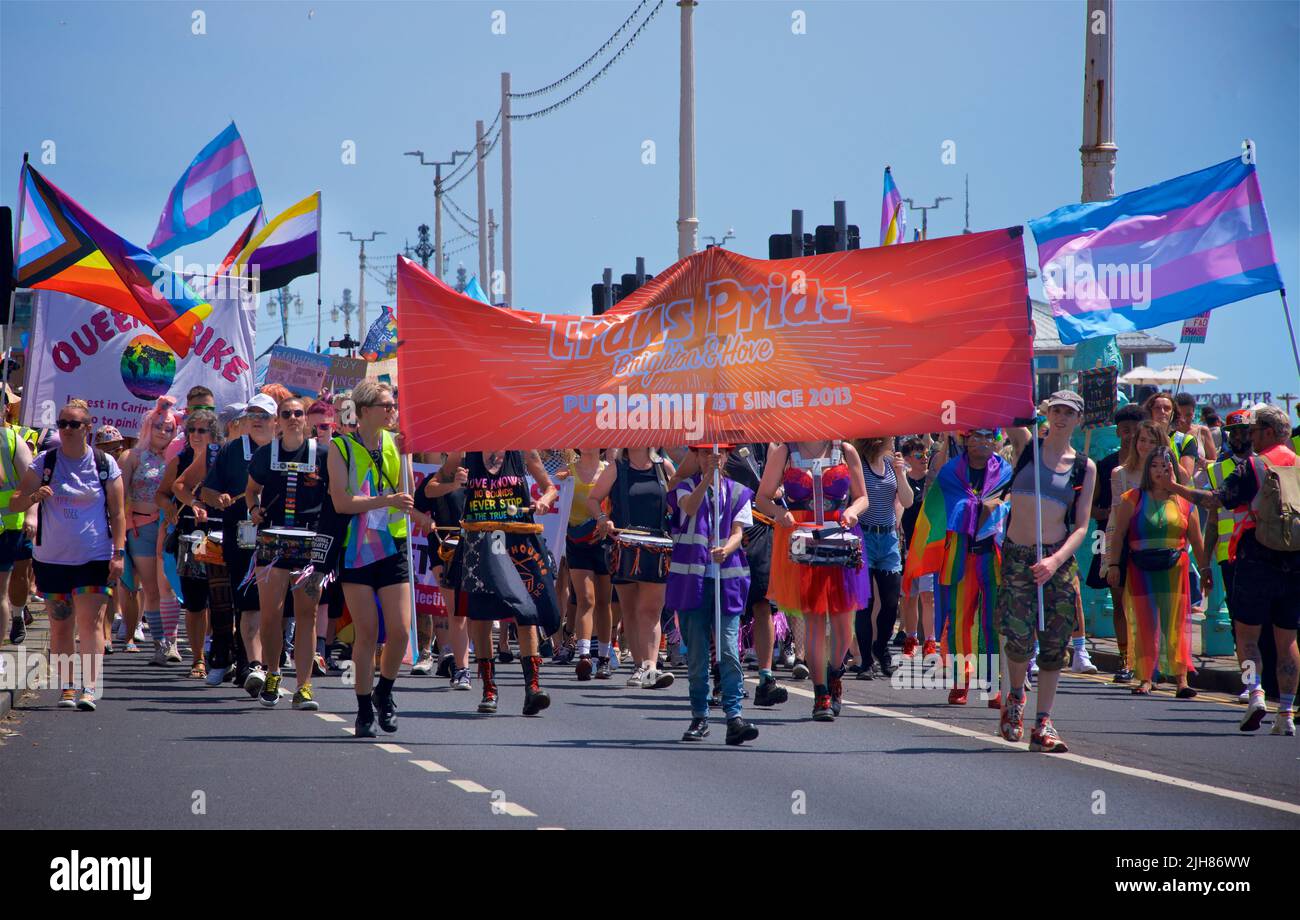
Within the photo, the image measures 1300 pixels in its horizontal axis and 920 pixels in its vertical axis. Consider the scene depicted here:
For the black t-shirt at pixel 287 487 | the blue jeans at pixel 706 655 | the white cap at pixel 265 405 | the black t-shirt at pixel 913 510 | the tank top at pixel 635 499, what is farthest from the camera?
the black t-shirt at pixel 913 510

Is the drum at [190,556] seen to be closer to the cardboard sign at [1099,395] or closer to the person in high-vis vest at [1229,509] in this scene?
the person in high-vis vest at [1229,509]

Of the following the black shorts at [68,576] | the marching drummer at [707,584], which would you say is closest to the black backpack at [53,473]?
the black shorts at [68,576]

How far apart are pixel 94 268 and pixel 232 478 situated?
356 cm

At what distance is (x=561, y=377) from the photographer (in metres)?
11.2

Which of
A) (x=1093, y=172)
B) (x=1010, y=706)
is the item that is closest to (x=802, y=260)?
(x=1010, y=706)

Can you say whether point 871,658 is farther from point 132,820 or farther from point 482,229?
point 482,229

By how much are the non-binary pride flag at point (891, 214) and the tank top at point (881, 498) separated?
8768 mm

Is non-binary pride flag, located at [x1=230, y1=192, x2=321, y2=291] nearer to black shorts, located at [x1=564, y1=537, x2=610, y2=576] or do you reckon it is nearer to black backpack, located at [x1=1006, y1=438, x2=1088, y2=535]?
black shorts, located at [x1=564, y1=537, x2=610, y2=576]

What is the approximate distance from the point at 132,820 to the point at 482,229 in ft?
130

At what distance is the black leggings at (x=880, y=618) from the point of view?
14.7m

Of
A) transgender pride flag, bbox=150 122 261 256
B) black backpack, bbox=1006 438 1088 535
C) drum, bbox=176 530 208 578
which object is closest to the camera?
black backpack, bbox=1006 438 1088 535

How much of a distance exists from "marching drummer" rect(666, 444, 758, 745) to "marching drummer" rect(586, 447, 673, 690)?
2.59 meters

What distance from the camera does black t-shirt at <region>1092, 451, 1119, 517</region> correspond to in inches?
582

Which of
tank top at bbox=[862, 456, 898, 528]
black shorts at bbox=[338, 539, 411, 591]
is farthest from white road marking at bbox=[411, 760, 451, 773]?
tank top at bbox=[862, 456, 898, 528]
